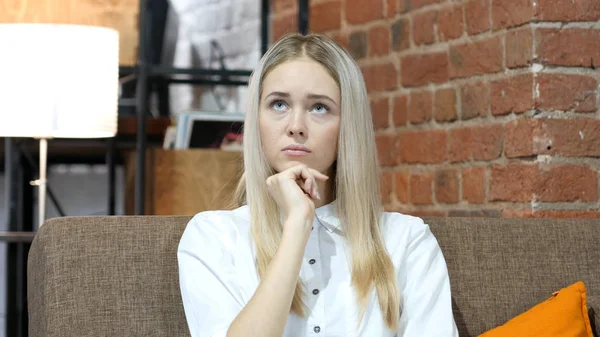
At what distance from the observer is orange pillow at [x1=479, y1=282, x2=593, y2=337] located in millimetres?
1891

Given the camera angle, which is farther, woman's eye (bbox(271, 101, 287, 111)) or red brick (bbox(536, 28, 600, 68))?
red brick (bbox(536, 28, 600, 68))

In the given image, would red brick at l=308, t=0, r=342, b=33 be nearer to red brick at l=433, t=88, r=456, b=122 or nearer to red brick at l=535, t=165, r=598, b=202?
red brick at l=433, t=88, r=456, b=122

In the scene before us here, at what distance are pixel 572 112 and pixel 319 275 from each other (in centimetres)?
95

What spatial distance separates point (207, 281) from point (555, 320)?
0.70 meters

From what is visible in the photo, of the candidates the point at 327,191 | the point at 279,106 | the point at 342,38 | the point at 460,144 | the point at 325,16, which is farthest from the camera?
the point at 325,16

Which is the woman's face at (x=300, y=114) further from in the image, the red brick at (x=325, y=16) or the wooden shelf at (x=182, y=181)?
the wooden shelf at (x=182, y=181)

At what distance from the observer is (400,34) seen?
2910mm

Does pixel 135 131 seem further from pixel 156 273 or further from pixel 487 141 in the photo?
pixel 156 273

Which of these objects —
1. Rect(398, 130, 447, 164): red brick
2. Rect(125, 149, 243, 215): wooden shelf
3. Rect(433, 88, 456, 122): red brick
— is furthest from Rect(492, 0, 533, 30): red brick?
Rect(125, 149, 243, 215): wooden shelf

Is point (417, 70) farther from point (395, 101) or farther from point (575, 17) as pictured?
point (575, 17)

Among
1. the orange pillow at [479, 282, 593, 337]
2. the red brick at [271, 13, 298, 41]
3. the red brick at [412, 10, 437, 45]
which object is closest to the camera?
the orange pillow at [479, 282, 593, 337]

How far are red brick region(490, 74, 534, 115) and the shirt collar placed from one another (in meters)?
0.74

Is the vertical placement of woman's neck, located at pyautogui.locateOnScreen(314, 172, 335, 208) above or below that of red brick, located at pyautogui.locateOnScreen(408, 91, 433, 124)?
below

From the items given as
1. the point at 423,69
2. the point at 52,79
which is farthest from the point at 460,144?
the point at 52,79
